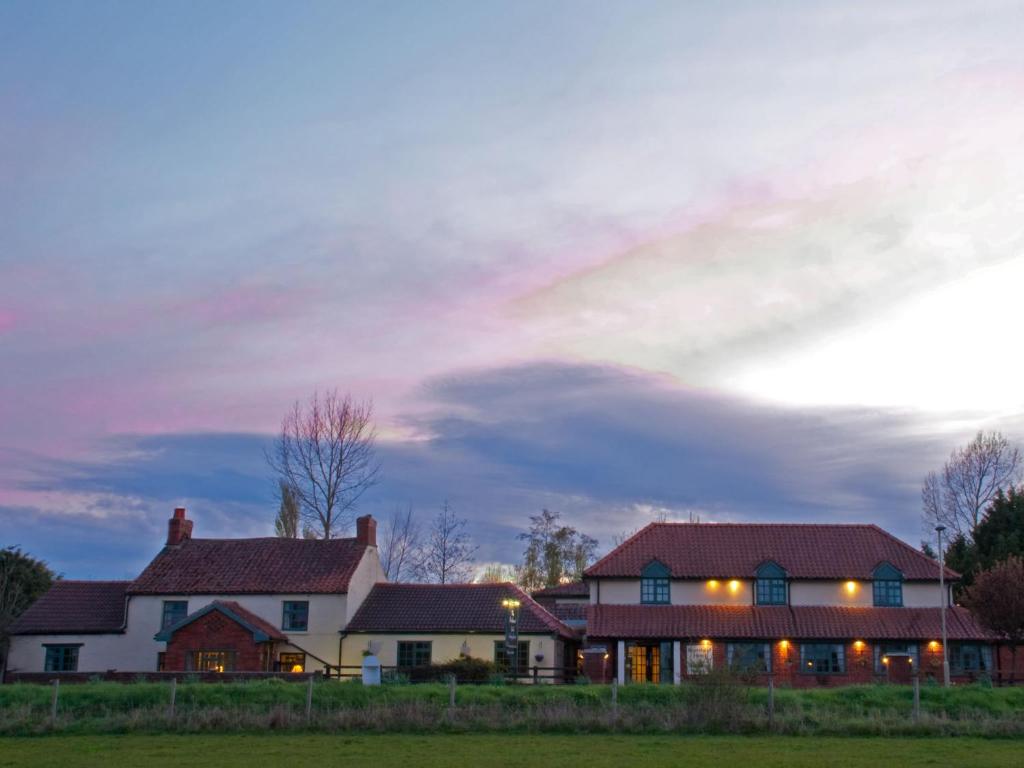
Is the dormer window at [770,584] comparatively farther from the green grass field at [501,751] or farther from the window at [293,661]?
the green grass field at [501,751]

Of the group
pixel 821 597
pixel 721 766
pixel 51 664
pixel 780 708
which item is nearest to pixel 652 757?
pixel 721 766

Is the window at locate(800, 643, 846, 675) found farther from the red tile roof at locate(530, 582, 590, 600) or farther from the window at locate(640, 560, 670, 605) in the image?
Result: the red tile roof at locate(530, 582, 590, 600)

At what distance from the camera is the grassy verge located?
2506 centimetres

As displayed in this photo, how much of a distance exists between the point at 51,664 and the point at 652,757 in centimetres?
3362

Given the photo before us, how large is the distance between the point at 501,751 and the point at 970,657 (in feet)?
90.9

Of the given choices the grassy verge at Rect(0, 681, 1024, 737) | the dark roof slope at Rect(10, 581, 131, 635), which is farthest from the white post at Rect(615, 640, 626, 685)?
the dark roof slope at Rect(10, 581, 131, 635)

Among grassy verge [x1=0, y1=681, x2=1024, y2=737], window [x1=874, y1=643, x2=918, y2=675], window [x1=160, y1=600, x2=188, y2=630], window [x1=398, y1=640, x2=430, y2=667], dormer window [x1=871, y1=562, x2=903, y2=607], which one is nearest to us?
grassy verge [x1=0, y1=681, x2=1024, y2=737]

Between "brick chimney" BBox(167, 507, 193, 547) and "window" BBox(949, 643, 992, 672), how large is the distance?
3333cm

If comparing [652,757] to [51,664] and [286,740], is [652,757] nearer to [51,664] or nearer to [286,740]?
[286,740]

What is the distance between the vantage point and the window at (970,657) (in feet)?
139

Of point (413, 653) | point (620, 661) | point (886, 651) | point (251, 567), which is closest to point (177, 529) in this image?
point (251, 567)

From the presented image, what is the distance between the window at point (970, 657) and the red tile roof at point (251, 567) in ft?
79.7

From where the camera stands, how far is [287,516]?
59625 millimetres

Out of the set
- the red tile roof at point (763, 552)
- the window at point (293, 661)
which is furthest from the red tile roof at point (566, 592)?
the window at point (293, 661)
